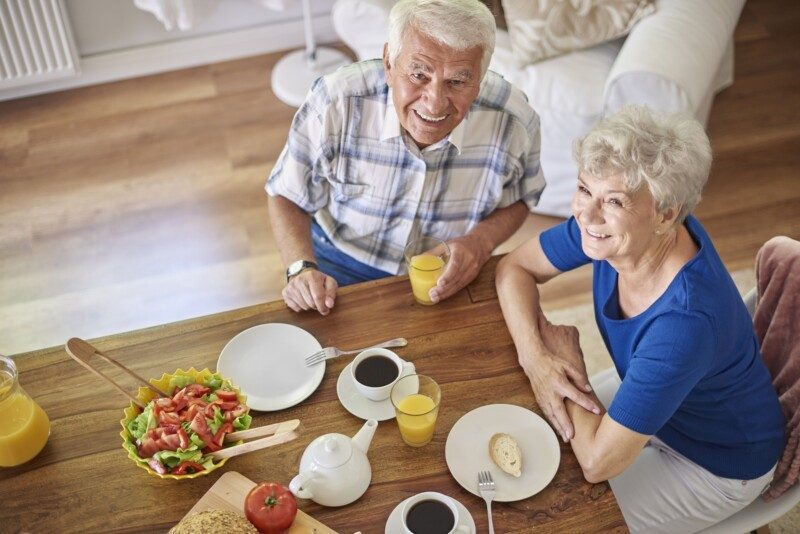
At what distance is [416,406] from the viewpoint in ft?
5.23

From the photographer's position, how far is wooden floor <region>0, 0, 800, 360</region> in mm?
3127

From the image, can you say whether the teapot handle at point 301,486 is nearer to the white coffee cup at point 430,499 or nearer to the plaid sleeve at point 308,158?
the white coffee cup at point 430,499

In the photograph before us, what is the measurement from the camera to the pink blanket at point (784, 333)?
1.79m

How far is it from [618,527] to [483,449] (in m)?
0.28

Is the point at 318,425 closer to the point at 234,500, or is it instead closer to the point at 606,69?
the point at 234,500

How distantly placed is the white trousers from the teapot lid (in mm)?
698

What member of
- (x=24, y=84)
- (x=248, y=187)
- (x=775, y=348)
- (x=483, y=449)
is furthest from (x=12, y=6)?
(x=775, y=348)

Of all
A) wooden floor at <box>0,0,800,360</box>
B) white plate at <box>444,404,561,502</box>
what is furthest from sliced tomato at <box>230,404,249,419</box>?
wooden floor at <box>0,0,800,360</box>

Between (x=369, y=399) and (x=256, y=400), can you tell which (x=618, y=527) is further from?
(x=256, y=400)

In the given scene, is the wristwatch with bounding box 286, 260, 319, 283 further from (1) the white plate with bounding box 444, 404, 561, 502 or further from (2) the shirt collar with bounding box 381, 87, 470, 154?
(1) the white plate with bounding box 444, 404, 561, 502

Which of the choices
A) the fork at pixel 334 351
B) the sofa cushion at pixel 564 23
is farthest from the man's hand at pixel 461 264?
the sofa cushion at pixel 564 23

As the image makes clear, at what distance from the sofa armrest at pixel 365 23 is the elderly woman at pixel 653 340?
4.76 ft

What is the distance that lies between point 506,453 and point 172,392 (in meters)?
0.64

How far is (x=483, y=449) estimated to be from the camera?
1.59 m
